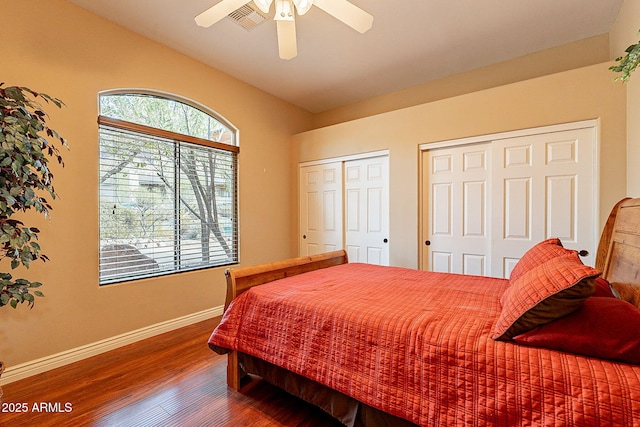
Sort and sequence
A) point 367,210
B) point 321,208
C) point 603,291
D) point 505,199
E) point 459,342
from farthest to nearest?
1. point 321,208
2. point 367,210
3. point 505,199
4. point 603,291
5. point 459,342

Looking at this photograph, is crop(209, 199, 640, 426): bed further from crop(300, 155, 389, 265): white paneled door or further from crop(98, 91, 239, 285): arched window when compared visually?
Answer: crop(300, 155, 389, 265): white paneled door

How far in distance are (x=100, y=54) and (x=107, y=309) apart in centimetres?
221

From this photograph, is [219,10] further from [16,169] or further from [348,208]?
[348,208]

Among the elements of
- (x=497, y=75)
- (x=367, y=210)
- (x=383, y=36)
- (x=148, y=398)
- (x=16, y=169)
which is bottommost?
(x=148, y=398)

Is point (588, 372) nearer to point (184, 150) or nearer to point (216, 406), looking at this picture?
point (216, 406)

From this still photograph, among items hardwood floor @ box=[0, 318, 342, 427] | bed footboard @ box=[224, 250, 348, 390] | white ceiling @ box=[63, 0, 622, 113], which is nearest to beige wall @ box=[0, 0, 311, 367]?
white ceiling @ box=[63, 0, 622, 113]

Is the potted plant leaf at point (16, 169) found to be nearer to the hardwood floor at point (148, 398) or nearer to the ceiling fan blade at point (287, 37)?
the hardwood floor at point (148, 398)

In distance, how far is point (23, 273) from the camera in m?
2.07

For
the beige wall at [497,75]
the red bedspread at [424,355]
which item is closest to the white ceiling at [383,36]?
the beige wall at [497,75]

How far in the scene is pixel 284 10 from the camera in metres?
1.84

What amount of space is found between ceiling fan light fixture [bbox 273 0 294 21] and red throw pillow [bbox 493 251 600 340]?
2.03 m

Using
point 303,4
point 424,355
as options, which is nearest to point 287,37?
point 303,4

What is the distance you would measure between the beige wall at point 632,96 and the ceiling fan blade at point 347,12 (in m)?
1.87

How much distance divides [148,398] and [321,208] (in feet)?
9.54
